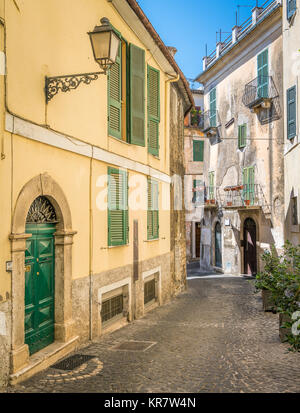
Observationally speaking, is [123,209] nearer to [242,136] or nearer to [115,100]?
[115,100]

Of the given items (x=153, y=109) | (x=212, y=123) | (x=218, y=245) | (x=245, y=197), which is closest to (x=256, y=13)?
(x=212, y=123)

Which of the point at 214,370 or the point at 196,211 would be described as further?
the point at 196,211

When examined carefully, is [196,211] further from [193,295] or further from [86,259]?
[86,259]

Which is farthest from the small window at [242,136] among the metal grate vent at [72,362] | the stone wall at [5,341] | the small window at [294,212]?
the stone wall at [5,341]

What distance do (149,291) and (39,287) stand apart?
5.86 m

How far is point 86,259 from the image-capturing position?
7.80 meters

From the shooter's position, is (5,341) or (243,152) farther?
(243,152)

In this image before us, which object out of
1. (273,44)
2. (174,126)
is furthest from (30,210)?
(273,44)

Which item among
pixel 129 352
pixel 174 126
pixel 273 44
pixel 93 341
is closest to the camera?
pixel 129 352

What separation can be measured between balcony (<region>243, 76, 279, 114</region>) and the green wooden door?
46.0 ft

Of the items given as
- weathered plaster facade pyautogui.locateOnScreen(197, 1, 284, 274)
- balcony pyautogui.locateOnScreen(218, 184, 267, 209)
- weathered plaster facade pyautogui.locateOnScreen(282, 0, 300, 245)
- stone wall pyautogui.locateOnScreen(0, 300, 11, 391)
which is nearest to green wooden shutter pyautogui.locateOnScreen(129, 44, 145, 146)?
weathered plaster facade pyautogui.locateOnScreen(282, 0, 300, 245)

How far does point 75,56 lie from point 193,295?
9869mm

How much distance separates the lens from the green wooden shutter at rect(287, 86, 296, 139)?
44.5 ft

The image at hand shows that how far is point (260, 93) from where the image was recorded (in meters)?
18.9
